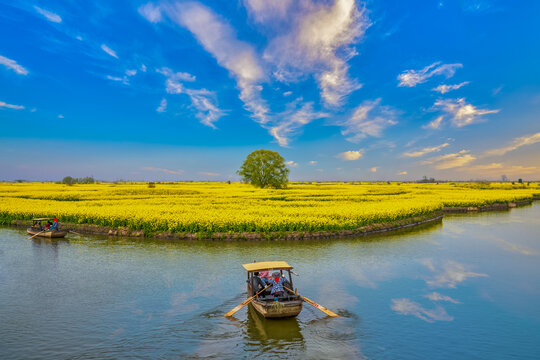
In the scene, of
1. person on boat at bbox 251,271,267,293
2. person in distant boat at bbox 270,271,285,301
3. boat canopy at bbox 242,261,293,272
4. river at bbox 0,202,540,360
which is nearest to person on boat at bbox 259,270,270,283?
person on boat at bbox 251,271,267,293

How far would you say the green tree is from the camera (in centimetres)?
11144

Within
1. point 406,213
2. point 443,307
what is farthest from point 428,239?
point 443,307

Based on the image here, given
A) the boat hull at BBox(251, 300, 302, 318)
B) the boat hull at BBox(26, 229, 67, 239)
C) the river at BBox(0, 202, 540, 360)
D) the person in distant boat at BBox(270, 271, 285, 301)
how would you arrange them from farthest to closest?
1. the boat hull at BBox(26, 229, 67, 239)
2. the person in distant boat at BBox(270, 271, 285, 301)
3. the boat hull at BBox(251, 300, 302, 318)
4. the river at BBox(0, 202, 540, 360)

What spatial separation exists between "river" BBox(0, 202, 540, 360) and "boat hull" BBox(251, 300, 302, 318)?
2.14 feet

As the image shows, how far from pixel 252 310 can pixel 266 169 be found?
3793 inches

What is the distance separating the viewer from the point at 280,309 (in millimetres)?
13820

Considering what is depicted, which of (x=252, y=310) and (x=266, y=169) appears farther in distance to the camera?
(x=266, y=169)

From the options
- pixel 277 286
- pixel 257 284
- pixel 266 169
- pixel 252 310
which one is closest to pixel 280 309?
pixel 277 286

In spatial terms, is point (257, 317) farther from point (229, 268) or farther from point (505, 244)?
point (505, 244)

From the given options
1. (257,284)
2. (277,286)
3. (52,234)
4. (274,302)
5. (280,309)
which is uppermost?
(52,234)

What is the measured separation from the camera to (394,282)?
20609 millimetres

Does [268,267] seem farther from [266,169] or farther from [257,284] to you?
[266,169]

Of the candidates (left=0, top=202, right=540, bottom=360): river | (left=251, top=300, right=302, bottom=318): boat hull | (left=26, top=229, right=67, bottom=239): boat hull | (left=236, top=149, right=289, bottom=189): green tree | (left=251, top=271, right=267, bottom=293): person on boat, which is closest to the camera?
(left=0, top=202, right=540, bottom=360): river

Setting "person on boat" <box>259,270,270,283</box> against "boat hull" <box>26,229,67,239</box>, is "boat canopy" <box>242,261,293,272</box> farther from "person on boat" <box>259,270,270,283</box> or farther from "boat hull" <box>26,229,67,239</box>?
"boat hull" <box>26,229,67,239</box>
